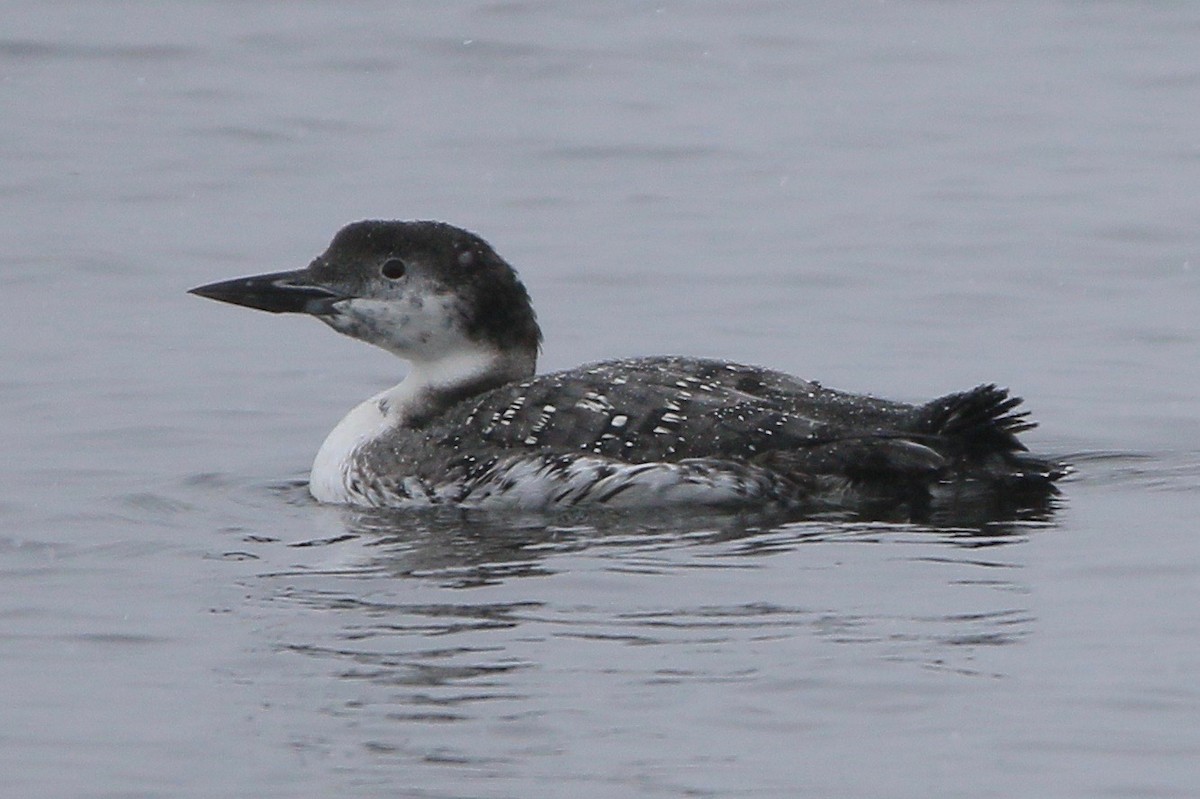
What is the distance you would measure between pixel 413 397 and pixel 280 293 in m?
0.52

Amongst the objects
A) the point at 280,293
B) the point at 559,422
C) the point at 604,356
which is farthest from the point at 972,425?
the point at 604,356

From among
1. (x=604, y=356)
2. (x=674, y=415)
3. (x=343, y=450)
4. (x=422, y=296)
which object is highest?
(x=422, y=296)

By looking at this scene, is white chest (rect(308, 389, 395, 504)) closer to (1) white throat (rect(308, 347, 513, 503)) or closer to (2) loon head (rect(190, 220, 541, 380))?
(1) white throat (rect(308, 347, 513, 503))

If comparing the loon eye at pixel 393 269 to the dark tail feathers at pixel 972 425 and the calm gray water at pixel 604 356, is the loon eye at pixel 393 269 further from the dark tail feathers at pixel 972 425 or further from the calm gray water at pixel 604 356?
the dark tail feathers at pixel 972 425

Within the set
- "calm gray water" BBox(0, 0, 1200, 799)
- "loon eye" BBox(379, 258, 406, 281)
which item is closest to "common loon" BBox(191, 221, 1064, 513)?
"loon eye" BBox(379, 258, 406, 281)

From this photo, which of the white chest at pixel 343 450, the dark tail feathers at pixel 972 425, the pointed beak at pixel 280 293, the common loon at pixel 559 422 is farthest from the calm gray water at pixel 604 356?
the pointed beak at pixel 280 293

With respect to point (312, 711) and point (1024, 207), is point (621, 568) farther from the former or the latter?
point (1024, 207)

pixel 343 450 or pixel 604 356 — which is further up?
pixel 604 356

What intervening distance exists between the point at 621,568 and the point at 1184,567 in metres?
1.45

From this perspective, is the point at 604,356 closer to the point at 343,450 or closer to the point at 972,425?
the point at 343,450

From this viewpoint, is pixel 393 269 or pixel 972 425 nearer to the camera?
pixel 972 425

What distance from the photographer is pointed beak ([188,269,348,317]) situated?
8.98 metres

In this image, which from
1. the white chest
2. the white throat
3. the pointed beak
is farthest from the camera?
the pointed beak

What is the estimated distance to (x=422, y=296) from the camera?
891 centimetres
